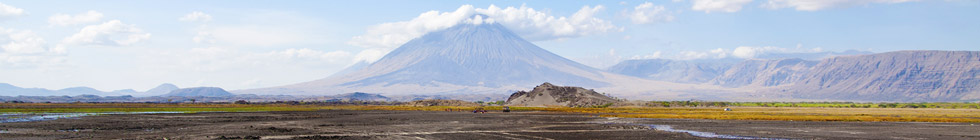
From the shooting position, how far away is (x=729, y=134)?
51.5 meters

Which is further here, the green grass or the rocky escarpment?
the rocky escarpment

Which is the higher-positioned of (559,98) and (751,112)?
(559,98)

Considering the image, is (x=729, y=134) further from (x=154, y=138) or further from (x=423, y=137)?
(x=154, y=138)

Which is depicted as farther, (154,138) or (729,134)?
(729,134)

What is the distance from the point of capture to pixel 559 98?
552ft

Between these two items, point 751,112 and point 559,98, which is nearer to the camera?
point 751,112

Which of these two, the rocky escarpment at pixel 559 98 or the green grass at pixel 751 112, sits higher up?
the rocky escarpment at pixel 559 98

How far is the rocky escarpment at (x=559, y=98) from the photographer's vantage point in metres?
157

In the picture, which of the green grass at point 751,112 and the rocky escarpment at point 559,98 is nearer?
the green grass at point 751,112

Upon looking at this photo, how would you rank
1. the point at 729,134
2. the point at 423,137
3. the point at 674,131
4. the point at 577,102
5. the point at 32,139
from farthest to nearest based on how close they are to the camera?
the point at 577,102
the point at 674,131
the point at 729,134
the point at 423,137
the point at 32,139

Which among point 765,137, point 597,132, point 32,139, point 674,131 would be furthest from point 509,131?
point 32,139

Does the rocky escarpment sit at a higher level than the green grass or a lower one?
higher

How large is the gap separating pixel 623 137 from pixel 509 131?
8.97m

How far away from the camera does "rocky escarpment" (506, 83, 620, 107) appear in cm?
15712
